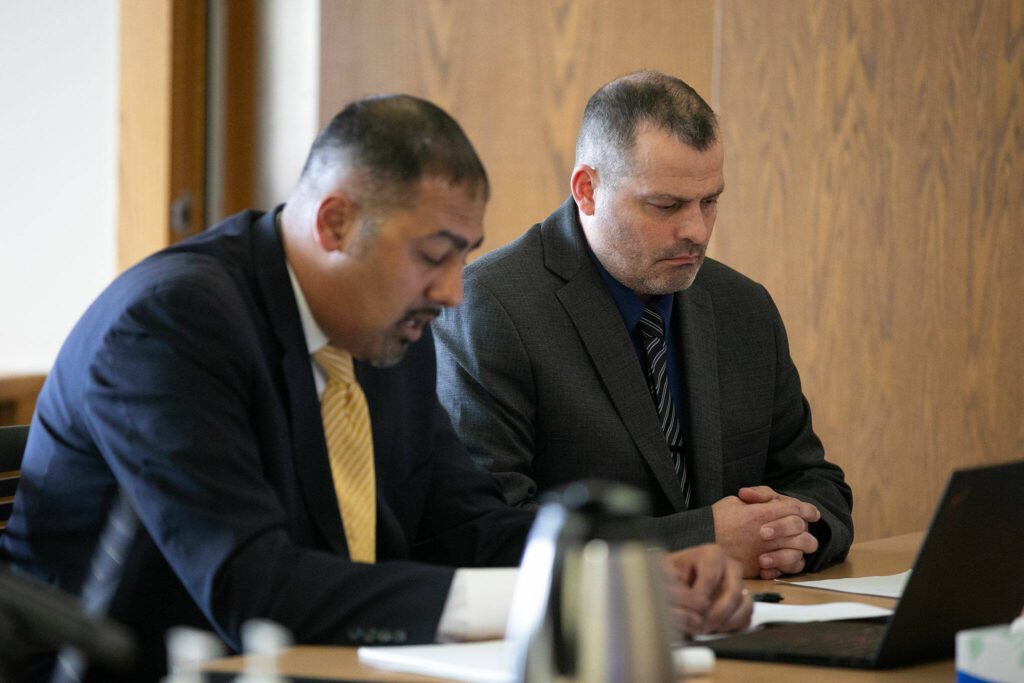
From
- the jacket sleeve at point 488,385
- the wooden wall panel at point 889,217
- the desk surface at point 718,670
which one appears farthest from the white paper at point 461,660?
the wooden wall panel at point 889,217

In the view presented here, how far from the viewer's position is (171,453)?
1.47 metres

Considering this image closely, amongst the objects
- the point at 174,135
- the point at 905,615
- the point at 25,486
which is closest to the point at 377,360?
the point at 25,486

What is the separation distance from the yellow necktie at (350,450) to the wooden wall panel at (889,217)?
2376mm

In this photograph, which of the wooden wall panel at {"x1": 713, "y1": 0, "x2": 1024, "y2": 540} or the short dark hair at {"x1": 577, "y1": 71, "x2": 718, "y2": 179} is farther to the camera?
the wooden wall panel at {"x1": 713, "y1": 0, "x2": 1024, "y2": 540}

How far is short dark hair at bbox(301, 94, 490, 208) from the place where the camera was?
1620 millimetres

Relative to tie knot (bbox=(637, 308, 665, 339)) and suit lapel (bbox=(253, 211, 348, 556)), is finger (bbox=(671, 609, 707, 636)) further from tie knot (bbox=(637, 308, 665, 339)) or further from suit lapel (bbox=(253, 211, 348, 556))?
tie knot (bbox=(637, 308, 665, 339))

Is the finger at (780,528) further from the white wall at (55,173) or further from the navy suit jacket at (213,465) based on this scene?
the white wall at (55,173)

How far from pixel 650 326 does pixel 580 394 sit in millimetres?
215

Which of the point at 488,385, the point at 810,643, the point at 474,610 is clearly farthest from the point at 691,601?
the point at 488,385

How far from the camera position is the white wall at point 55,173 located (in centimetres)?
334

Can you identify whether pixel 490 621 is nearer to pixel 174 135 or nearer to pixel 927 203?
pixel 174 135

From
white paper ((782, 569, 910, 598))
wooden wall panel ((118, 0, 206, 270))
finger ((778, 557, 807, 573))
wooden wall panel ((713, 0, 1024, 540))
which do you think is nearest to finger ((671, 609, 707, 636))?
white paper ((782, 569, 910, 598))

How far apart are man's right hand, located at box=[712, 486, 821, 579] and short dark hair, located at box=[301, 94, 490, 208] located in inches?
27.1

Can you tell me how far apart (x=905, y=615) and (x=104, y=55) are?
2.64 meters
